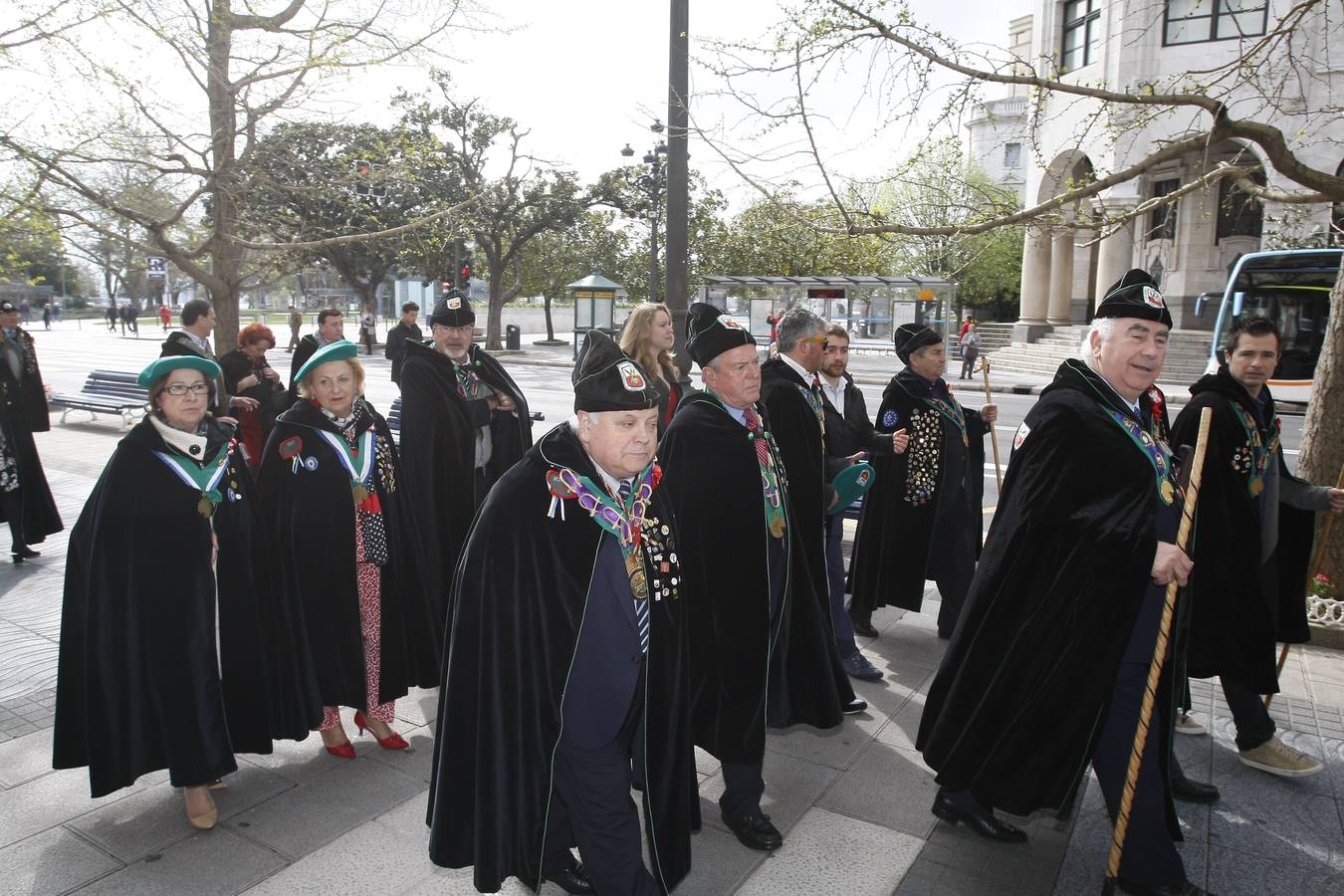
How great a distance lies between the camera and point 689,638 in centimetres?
376

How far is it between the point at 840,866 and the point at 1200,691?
295 centimetres

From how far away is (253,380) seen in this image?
27.9ft

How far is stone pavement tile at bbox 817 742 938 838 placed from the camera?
13.1 ft

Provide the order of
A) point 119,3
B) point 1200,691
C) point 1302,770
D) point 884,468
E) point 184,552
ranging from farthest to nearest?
point 119,3
point 884,468
point 1200,691
point 1302,770
point 184,552

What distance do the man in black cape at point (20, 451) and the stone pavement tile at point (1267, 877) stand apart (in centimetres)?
863

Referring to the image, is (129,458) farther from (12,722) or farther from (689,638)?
(689,638)

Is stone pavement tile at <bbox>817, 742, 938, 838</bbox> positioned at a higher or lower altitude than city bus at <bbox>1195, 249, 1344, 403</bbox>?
lower

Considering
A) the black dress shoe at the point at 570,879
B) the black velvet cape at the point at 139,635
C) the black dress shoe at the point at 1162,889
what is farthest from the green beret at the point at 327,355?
the black dress shoe at the point at 1162,889

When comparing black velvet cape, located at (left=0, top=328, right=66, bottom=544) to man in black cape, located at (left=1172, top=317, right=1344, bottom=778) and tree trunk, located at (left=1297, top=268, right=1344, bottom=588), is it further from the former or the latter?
tree trunk, located at (left=1297, top=268, right=1344, bottom=588)

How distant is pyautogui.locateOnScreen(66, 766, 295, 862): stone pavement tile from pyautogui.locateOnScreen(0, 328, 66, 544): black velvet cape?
491 cm

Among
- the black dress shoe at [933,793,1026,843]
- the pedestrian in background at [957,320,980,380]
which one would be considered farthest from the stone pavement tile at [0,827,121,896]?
the pedestrian in background at [957,320,980,380]

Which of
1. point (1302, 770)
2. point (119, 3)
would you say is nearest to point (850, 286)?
point (119, 3)

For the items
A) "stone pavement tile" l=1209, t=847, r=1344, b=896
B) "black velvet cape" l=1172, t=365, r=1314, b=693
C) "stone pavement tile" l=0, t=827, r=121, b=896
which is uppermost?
"black velvet cape" l=1172, t=365, r=1314, b=693

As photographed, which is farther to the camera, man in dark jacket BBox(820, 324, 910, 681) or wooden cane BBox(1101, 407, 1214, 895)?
man in dark jacket BBox(820, 324, 910, 681)
